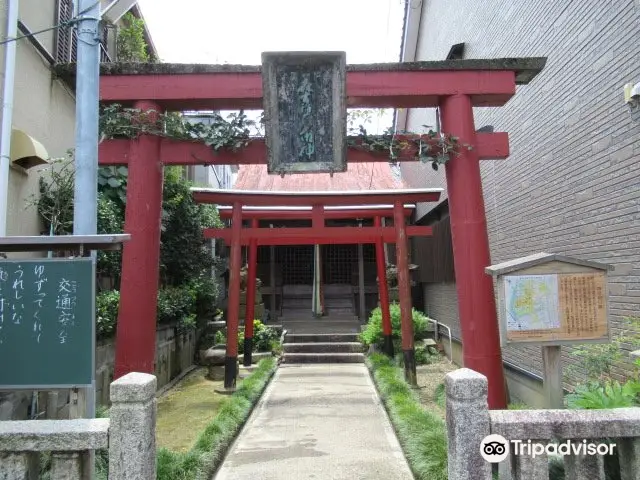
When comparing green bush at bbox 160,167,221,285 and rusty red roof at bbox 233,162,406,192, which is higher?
rusty red roof at bbox 233,162,406,192

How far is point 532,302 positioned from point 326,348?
10142 mm

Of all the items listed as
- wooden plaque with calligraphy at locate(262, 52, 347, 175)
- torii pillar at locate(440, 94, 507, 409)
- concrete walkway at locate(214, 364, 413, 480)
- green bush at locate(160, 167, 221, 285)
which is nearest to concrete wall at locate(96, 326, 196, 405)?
green bush at locate(160, 167, 221, 285)

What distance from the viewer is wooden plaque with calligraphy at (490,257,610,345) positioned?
3.83 meters

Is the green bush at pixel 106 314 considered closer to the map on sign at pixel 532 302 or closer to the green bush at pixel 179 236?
the green bush at pixel 179 236

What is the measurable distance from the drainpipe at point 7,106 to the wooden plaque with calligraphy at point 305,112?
319cm

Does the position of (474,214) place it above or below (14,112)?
below

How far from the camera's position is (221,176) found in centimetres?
2155

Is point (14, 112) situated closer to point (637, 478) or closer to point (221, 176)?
point (637, 478)

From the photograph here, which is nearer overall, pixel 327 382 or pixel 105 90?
pixel 105 90

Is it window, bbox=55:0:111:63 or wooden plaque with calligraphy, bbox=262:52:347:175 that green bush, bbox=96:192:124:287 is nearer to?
window, bbox=55:0:111:63

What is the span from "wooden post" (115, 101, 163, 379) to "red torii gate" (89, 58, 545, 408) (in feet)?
0.03

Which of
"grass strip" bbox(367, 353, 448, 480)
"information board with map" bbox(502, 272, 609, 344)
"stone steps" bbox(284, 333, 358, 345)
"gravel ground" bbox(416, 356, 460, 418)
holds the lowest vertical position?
"gravel ground" bbox(416, 356, 460, 418)

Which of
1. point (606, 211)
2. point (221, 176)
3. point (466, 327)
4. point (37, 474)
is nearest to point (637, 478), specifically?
point (466, 327)

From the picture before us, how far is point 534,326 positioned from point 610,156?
104 inches
